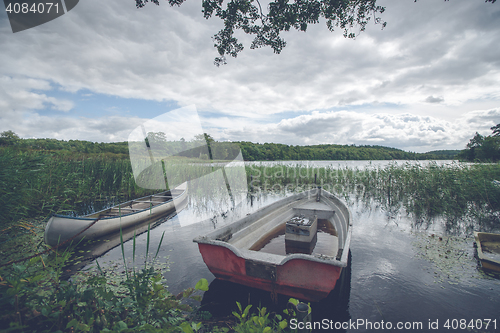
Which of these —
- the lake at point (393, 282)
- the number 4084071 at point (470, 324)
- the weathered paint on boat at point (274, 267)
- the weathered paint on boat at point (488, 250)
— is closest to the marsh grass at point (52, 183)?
the lake at point (393, 282)

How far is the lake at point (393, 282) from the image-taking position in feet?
11.2

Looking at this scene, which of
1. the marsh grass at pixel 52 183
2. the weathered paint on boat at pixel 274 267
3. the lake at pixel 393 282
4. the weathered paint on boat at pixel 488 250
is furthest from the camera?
the marsh grass at pixel 52 183

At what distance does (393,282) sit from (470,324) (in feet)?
3.78

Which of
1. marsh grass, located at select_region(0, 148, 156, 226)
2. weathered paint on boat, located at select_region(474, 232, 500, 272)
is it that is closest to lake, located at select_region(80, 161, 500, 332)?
weathered paint on boat, located at select_region(474, 232, 500, 272)

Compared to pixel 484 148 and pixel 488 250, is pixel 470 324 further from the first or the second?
pixel 484 148

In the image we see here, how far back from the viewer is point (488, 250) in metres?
5.12

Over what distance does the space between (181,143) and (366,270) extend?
7.97 meters

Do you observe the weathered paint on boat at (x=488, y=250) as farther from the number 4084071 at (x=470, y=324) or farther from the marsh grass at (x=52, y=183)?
the marsh grass at (x=52, y=183)

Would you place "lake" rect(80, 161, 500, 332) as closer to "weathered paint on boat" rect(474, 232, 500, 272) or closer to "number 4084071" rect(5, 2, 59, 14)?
"weathered paint on boat" rect(474, 232, 500, 272)

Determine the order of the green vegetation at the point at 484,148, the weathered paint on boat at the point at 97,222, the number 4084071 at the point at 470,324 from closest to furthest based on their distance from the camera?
the number 4084071 at the point at 470,324 → the weathered paint on boat at the point at 97,222 → the green vegetation at the point at 484,148

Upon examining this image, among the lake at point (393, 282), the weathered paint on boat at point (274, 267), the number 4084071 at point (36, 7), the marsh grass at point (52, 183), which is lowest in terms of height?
the lake at point (393, 282)

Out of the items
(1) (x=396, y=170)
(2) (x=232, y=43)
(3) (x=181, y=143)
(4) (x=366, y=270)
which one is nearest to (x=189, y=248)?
(4) (x=366, y=270)

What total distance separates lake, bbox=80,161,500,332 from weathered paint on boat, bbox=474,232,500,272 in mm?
259

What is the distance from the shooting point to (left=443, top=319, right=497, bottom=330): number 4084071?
324 centimetres
